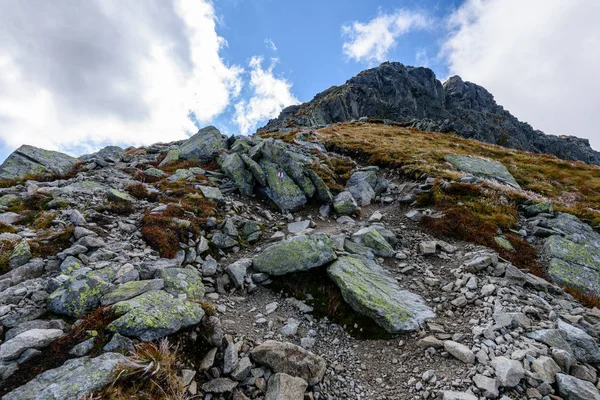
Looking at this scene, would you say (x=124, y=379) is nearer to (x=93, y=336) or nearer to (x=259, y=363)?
(x=93, y=336)

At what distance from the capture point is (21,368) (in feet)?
14.5

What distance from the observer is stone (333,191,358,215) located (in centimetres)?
1564

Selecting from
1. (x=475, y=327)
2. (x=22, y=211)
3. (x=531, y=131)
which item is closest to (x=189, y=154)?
(x=22, y=211)

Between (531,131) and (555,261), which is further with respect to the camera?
(531,131)

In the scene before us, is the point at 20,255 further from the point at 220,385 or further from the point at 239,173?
the point at 239,173

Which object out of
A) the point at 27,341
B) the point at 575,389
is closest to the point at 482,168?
the point at 575,389

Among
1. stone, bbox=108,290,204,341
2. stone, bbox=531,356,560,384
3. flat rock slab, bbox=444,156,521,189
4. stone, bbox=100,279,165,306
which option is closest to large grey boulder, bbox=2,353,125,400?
stone, bbox=108,290,204,341

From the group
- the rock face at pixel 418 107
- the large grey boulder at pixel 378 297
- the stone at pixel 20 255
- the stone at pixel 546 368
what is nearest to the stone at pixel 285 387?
the large grey boulder at pixel 378 297

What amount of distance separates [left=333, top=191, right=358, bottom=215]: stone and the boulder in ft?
18.5

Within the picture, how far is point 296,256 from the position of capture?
30.8 ft

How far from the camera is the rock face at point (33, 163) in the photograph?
1558cm

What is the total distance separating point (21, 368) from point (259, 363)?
14.0 ft

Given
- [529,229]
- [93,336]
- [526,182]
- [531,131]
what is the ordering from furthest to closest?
[531,131]
[526,182]
[529,229]
[93,336]

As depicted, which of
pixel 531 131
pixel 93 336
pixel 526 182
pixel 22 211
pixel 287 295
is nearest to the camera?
pixel 93 336
